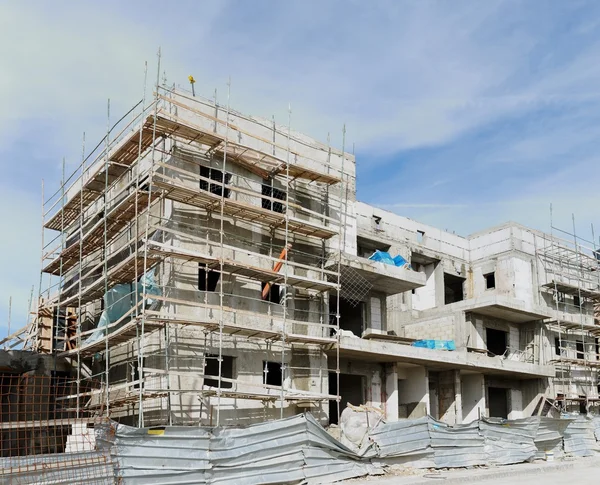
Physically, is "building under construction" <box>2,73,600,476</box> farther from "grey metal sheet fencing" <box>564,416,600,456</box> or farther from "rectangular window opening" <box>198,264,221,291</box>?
"grey metal sheet fencing" <box>564,416,600,456</box>

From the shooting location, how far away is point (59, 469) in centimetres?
1138

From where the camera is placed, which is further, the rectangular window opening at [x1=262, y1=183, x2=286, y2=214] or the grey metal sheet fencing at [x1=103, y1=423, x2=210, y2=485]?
the rectangular window opening at [x1=262, y1=183, x2=286, y2=214]

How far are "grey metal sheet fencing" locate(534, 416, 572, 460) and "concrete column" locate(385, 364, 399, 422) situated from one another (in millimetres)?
4885

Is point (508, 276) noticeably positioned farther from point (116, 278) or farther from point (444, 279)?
point (116, 278)

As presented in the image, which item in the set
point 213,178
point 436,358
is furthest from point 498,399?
point 213,178

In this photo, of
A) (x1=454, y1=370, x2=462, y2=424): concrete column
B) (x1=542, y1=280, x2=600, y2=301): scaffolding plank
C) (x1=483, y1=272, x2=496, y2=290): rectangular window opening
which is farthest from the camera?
(x1=483, y1=272, x2=496, y2=290): rectangular window opening

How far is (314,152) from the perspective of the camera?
2294 centimetres

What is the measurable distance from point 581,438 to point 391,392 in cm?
681

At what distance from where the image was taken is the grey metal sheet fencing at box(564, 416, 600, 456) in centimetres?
2323

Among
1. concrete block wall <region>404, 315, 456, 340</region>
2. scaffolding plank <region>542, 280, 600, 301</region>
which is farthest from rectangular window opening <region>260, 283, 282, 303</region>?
scaffolding plank <region>542, 280, 600, 301</region>

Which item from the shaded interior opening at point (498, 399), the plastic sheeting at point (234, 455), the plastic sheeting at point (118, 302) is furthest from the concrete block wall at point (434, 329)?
the plastic sheeting at point (118, 302)

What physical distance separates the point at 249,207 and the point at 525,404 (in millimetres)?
19485

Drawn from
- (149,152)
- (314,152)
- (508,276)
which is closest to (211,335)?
(149,152)

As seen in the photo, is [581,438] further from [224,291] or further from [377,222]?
[224,291]
